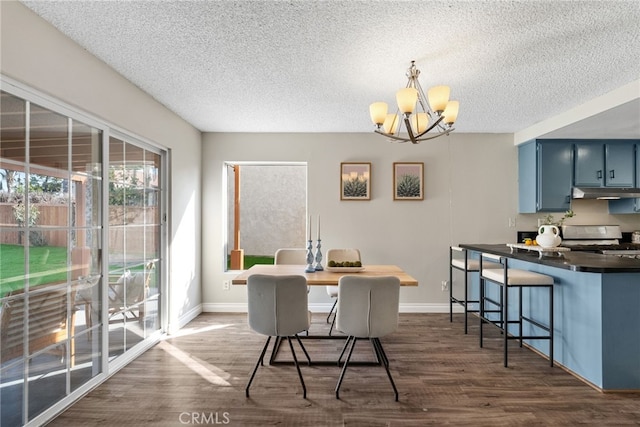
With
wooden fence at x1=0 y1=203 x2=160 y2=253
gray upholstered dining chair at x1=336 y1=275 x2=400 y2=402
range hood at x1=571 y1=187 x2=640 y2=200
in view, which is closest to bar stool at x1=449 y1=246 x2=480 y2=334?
range hood at x1=571 y1=187 x2=640 y2=200

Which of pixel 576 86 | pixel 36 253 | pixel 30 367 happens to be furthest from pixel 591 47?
pixel 30 367

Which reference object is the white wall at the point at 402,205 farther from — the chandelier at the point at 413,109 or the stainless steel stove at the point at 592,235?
the chandelier at the point at 413,109

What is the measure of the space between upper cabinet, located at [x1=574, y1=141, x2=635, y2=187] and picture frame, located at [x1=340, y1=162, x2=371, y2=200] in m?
2.53

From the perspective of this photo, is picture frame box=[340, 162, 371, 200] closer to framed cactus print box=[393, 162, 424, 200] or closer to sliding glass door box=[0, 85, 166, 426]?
framed cactus print box=[393, 162, 424, 200]

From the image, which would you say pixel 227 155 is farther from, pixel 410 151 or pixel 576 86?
pixel 576 86

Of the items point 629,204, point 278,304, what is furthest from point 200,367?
point 629,204

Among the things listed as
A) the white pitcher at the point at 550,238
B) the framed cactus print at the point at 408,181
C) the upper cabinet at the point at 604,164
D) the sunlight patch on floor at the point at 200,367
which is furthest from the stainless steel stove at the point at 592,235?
the sunlight patch on floor at the point at 200,367

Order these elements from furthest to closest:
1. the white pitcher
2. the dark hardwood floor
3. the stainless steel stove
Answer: the stainless steel stove → the white pitcher → the dark hardwood floor

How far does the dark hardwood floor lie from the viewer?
7.06 ft

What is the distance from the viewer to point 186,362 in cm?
298

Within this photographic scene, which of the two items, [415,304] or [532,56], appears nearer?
[532,56]

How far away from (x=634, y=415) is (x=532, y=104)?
263 centimetres

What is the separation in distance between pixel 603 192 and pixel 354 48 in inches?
148

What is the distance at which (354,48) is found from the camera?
2.29 m
